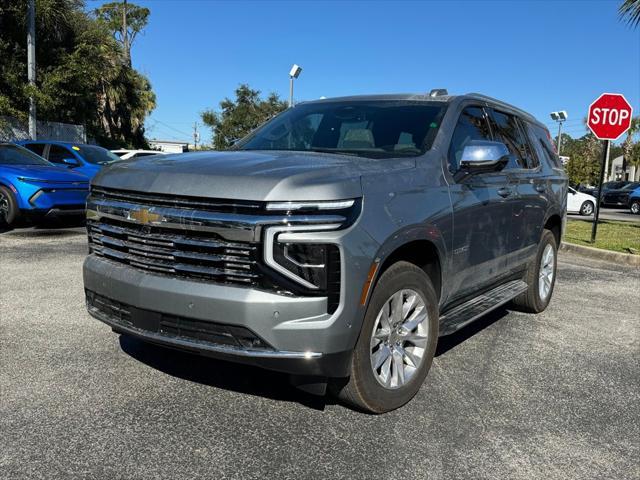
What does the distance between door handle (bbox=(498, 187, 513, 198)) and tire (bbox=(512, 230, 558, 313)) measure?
3.89 feet

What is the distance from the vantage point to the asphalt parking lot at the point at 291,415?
2.79 meters

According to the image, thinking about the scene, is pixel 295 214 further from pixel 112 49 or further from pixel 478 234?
pixel 112 49

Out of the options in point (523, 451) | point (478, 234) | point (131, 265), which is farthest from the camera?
point (478, 234)

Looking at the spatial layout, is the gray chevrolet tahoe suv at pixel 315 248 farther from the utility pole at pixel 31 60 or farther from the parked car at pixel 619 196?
the parked car at pixel 619 196

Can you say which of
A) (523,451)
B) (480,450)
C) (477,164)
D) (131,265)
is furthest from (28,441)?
(477,164)

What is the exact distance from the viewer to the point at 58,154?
13.0m

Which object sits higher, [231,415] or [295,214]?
[295,214]

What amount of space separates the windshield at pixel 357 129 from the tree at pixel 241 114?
30.6 meters

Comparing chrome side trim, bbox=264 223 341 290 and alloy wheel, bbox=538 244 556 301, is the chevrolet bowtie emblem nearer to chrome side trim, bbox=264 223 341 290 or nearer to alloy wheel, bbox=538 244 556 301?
chrome side trim, bbox=264 223 341 290

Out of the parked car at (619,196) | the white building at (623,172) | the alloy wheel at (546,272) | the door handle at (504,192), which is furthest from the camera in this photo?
the white building at (623,172)

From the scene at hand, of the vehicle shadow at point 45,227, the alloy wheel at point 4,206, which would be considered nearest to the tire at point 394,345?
the vehicle shadow at point 45,227

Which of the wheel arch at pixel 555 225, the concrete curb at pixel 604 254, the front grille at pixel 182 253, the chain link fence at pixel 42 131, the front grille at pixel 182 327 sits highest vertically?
the chain link fence at pixel 42 131

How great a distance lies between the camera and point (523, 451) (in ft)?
9.91

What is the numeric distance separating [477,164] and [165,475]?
8.58 feet
